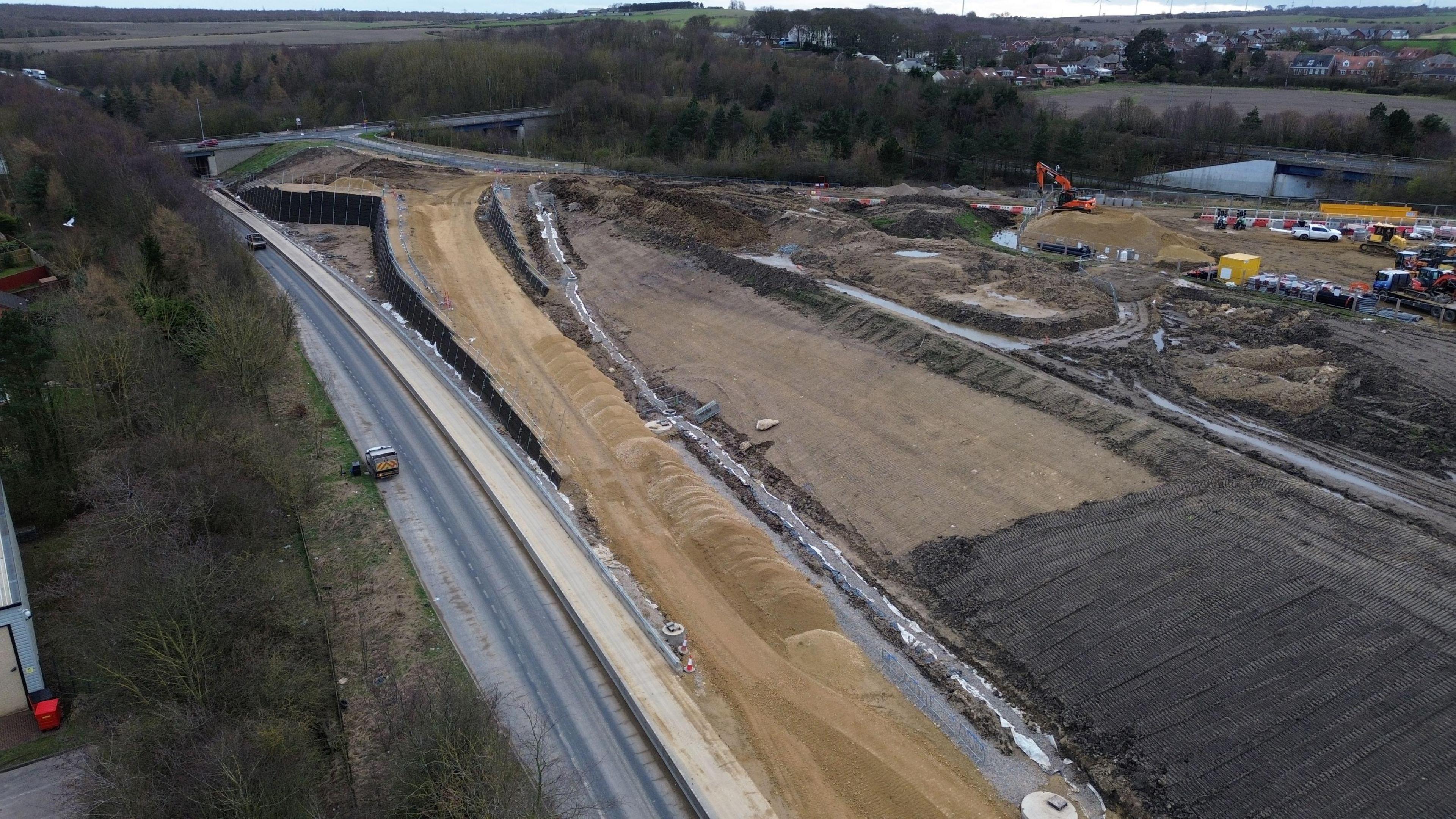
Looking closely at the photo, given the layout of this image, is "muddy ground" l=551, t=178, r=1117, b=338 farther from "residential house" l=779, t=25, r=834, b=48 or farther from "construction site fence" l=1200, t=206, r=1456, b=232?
"residential house" l=779, t=25, r=834, b=48

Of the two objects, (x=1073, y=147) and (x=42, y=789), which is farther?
(x=1073, y=147)

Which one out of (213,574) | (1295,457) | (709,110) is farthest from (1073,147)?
(213,574)

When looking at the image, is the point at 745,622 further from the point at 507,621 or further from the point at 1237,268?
the point at 1237,268

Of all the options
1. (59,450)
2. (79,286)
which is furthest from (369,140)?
(59,450)

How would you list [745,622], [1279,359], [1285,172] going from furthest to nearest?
[1285,172]
[1279,359]
[745,622]

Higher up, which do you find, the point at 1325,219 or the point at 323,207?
the point at 1325,219

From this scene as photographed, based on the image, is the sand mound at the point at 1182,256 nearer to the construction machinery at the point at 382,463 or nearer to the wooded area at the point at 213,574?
the construction machinery at the point at 382,463

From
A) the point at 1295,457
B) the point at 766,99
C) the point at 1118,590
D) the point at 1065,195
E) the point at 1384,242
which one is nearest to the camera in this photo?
the point at 1118,590

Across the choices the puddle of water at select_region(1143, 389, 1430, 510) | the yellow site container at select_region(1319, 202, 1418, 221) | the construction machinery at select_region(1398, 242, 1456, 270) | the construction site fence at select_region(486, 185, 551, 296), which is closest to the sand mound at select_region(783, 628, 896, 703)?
the puddle of water at select_region(1143, 389, 1430, 510)
